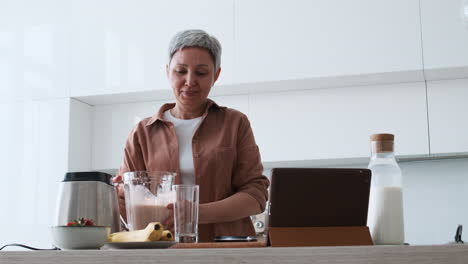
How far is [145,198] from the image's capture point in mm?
1217

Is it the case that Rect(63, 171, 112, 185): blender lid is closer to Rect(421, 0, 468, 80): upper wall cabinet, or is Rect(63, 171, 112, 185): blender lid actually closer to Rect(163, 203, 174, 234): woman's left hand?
Rect(163, 203, 174, 234): woman's left hand

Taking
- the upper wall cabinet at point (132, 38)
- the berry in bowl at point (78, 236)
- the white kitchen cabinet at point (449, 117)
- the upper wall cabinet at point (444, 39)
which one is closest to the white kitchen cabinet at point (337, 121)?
the white kitchen cabinet at point (449, 117)

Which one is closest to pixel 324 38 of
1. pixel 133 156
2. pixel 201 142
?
pixel 201 142

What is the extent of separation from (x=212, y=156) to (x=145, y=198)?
0.57 metres

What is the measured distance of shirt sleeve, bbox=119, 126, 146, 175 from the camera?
179 cm

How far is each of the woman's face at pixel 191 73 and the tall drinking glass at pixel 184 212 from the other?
1.93 ft

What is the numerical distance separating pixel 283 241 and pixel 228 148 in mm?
840

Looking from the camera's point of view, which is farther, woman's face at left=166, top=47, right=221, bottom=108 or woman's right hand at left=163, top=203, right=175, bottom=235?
woman's face at left=166, top=47, right=221, bottom=108

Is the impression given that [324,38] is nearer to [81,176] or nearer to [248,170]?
[248,170]

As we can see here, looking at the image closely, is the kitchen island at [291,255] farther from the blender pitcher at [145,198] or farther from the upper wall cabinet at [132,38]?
the upper wall cabinet at [132,38]

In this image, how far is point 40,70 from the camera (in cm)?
345

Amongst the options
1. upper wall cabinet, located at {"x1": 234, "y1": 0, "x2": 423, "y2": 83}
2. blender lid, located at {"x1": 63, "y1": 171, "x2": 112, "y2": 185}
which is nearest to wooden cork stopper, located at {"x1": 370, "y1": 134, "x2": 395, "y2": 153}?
blender lid, located at {"x1": 63, "y1": 171, "x2": 112, "y2": 185}

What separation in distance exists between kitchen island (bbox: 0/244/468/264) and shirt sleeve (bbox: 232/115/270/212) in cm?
93

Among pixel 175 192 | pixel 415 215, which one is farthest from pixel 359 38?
pixel 175 192
